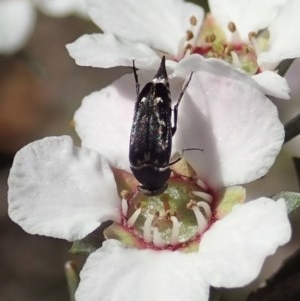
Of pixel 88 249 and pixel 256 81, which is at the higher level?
pixel 256 81

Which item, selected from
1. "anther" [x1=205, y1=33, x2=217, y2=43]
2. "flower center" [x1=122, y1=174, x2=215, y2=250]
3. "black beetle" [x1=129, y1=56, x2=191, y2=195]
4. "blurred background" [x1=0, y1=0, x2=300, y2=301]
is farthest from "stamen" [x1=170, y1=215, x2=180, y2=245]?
"blurred background" [x1=0, y1=0, x2=300, y2=301]

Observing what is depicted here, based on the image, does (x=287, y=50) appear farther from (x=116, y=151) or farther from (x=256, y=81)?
(x=116, y=151)

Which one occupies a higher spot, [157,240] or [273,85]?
[273,85]

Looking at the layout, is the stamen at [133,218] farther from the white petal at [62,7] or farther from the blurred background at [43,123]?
the blurred background at [43,123]

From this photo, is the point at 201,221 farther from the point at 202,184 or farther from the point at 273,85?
the point at 273,85

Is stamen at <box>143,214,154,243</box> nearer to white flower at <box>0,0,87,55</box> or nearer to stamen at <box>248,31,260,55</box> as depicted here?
stamen at <box>248,31,260,55</box>

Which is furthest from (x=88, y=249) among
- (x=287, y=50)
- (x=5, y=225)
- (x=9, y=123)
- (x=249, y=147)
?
(x=9, y=123)

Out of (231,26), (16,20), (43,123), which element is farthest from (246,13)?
(43,123)
